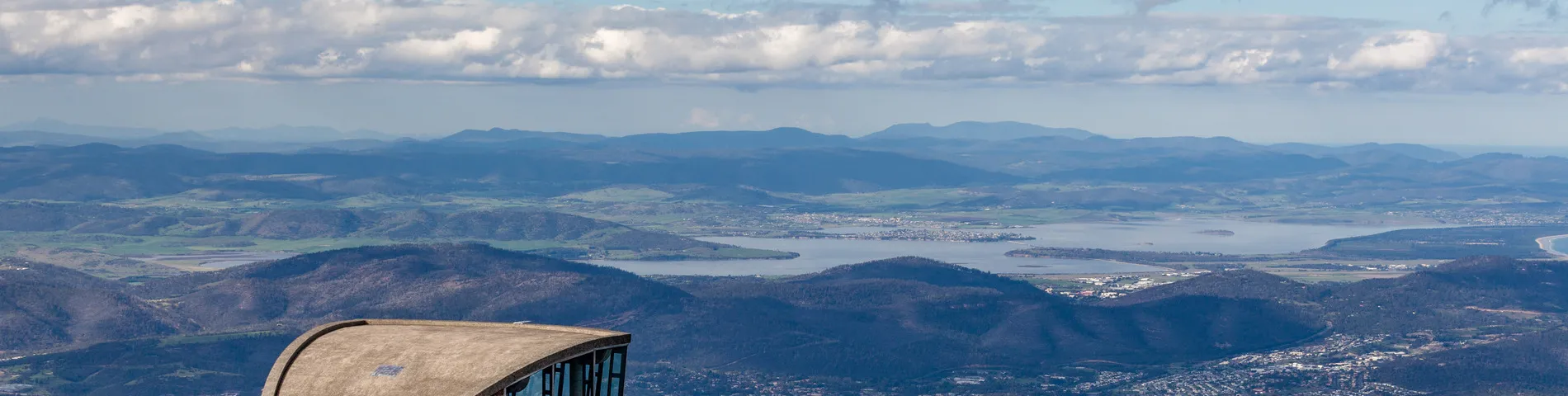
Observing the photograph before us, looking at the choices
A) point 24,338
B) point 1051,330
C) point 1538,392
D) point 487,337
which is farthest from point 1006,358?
point 487,337

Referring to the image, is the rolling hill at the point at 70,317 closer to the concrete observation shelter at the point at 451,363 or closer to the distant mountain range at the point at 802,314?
the distant mountain range at the point at 802,314

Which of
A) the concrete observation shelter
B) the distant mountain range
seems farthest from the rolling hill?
the concrete observation shelter

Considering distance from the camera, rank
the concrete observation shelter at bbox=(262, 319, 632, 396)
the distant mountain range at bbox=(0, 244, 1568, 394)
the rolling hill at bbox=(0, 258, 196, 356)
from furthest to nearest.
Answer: the rolling hill at bbox=(0, 258, 196, 356), the distant mountain range at bbox=(0, 244, 1568, 394), the concrete observation shelter at bbox=(262, 319, 632, 396)

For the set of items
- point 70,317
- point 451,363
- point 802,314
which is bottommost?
point 70,317

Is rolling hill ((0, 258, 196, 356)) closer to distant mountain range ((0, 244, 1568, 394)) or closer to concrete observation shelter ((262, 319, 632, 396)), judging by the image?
distant mountain range ((0, 244, 1568, 394))

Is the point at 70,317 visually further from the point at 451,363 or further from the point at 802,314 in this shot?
the point at 451,363

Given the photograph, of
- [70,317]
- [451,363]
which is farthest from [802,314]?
[451,363]

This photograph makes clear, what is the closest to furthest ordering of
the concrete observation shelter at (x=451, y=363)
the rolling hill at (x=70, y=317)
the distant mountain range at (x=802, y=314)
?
the concrete observation shelter at (x=451, y=363), the distant mountain range at (x=802, y=314), the rolling hill at (x=70, y=317)

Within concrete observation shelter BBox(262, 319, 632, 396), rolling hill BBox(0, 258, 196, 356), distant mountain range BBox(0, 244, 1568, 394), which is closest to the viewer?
concrete observation shelter BBox(262, 319, 632, 396)

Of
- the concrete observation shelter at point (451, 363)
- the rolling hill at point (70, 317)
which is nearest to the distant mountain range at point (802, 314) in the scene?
the rolling hill at point (70, 317)
